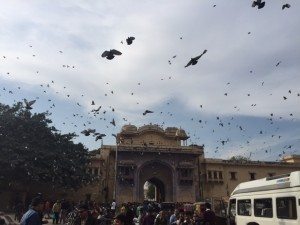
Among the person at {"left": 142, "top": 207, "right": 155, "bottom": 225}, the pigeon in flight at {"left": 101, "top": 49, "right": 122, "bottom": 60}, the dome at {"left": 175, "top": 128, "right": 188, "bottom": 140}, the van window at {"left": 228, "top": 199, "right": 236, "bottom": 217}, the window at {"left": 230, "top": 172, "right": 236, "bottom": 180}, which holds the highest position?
the dome at {"left": 175, "top": 128, "right": 188, "bottom": 140}

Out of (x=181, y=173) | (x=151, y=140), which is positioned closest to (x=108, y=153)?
(x=151, y=140)

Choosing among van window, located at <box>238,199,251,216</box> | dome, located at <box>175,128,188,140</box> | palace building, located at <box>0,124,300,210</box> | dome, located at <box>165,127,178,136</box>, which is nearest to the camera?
van window, located at <box>238,199,251,216</box>

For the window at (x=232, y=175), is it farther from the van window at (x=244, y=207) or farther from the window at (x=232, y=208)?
the van window at (x=244, y=207)

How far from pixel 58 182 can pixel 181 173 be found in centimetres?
1620

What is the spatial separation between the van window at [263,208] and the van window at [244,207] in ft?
2.02

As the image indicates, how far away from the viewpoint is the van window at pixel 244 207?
13.9 m

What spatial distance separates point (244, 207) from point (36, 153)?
2434 cm

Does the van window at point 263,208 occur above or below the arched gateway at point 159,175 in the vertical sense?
→ below

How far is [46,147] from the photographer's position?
35.6m

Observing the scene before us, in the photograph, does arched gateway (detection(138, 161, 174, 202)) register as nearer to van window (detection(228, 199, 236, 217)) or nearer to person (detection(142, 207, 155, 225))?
van window (detection(228, 199, 236, 217))

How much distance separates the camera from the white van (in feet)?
35.3

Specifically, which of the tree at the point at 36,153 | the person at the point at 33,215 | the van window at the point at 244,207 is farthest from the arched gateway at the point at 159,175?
the person at the point at 33,215

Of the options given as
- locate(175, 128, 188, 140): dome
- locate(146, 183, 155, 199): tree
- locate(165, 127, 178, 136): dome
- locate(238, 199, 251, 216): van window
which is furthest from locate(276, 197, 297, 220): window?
locate(146, 183, 155, 199): tree

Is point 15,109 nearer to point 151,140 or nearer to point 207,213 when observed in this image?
point 151,140
